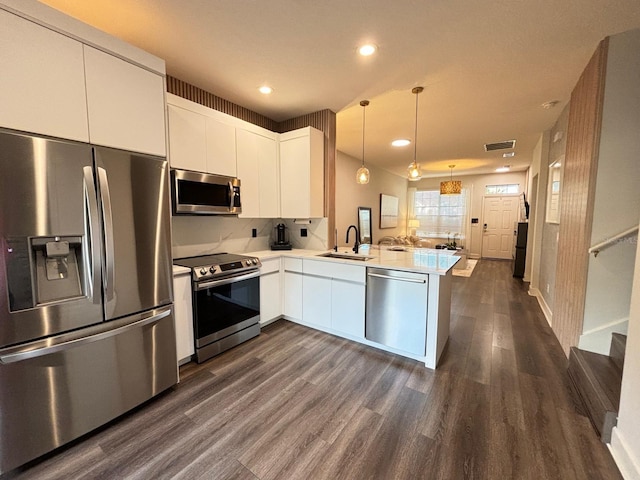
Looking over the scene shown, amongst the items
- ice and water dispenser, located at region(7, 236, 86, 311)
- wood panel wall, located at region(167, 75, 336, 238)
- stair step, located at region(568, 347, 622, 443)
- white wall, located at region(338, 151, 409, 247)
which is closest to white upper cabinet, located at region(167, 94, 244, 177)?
wood panel wall, located at region(167, 75, 336, 238)

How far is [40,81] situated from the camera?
1426 millimetres

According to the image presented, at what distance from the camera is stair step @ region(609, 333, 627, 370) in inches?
80.3

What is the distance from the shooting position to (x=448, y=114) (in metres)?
3.62

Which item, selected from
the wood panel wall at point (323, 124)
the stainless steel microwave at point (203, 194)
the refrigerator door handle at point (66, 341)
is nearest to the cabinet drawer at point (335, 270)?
the wood panel wall at point (323, 124)

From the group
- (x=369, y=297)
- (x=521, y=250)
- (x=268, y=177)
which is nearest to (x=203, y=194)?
(x=268, y=177)

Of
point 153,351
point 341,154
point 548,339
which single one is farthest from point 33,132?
point 341,154

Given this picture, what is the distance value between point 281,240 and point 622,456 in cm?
339

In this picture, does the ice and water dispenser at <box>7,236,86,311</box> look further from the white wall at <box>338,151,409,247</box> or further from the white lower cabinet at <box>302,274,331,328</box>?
the white wall at <box>338,151,409,247</box>

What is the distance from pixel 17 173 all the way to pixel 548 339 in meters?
4.54

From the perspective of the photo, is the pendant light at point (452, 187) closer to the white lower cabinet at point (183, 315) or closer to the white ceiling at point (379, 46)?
the white ceiling at point (379, 46)

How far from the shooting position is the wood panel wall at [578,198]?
2162 mm

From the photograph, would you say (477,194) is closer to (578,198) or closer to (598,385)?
(578,198)

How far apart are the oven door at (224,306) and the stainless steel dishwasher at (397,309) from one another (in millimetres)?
1218

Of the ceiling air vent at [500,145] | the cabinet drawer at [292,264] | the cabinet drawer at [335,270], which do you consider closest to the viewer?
the cabinet drawer at [335,270]
